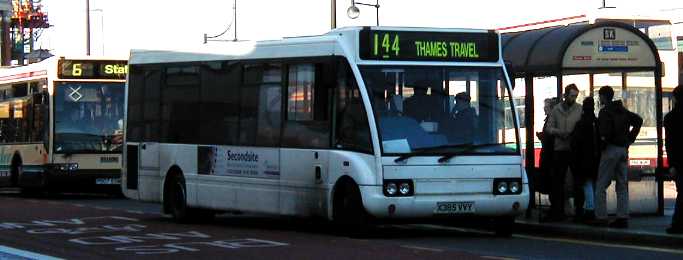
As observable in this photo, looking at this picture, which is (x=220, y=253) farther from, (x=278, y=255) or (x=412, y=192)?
(x=412, y=192)

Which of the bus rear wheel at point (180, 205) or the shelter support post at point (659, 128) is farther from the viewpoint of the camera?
the bus rear wheel at point (180, 205)

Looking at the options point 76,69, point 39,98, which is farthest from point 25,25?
point 76,69

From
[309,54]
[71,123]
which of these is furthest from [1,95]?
[309,54]

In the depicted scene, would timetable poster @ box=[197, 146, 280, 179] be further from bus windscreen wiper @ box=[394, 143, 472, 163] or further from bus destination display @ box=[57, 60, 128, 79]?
bus destination display @ box=[57, 60, 128, 79]

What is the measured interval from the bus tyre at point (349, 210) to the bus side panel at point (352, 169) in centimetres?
10

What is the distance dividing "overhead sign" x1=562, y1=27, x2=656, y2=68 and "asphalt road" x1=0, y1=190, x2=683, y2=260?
2.52m

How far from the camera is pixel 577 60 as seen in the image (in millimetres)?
15852

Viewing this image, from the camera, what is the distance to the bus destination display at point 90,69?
86.0 feet

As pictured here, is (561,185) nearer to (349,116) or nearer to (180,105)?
(349,116)

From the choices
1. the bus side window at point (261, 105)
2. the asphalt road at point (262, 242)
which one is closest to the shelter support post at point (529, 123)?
the asphalt road at point (262, 242)

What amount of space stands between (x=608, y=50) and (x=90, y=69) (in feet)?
44.9

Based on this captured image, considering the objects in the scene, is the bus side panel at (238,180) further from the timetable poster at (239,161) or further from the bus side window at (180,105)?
the bus side window at (180,105)

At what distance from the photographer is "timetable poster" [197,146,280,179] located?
52.0 ft

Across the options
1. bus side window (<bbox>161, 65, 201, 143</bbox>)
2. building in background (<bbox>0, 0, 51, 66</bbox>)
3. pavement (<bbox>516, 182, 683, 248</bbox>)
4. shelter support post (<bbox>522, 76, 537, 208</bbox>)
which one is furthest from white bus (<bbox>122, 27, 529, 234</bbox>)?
building in background (<bbox>0, 0, 51, 66</bbox>)
